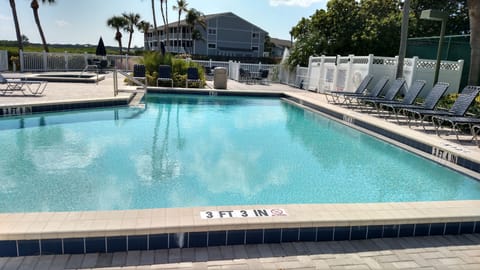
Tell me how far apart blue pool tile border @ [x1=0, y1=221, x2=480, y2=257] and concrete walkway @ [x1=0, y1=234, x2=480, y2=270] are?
5 centimetres

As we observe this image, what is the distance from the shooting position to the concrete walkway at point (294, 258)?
2555 mm

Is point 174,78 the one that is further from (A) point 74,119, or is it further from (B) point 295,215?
(B) point 295,215

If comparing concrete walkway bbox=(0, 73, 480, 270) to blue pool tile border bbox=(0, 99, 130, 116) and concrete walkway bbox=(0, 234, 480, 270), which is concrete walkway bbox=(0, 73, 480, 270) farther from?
blue pool tile border bbox=(0, 99, 130, 116)

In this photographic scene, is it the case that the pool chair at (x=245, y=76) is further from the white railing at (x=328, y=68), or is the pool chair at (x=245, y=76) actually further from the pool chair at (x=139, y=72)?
the pool chair at (x=139, y=72)

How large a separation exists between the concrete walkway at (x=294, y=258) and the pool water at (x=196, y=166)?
1336 mm

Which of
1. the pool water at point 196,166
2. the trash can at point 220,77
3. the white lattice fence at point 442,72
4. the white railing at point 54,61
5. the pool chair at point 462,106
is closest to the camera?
the pool water at point 196,166

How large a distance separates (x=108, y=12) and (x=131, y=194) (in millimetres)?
43177

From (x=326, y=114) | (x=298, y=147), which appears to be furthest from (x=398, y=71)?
(x=298, y=147)

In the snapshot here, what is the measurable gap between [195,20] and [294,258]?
42.8 m

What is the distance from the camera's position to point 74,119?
28.3 feet

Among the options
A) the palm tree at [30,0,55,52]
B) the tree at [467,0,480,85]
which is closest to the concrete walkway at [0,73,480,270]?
the tree at [467,0,480,85]

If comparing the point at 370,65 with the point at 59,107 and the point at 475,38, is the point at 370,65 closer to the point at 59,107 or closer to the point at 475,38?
the point at 475,38

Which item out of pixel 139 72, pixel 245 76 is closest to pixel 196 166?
pixel 139 72

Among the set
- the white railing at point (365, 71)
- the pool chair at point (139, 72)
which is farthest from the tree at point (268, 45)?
the pool chair at point (139, 72)
